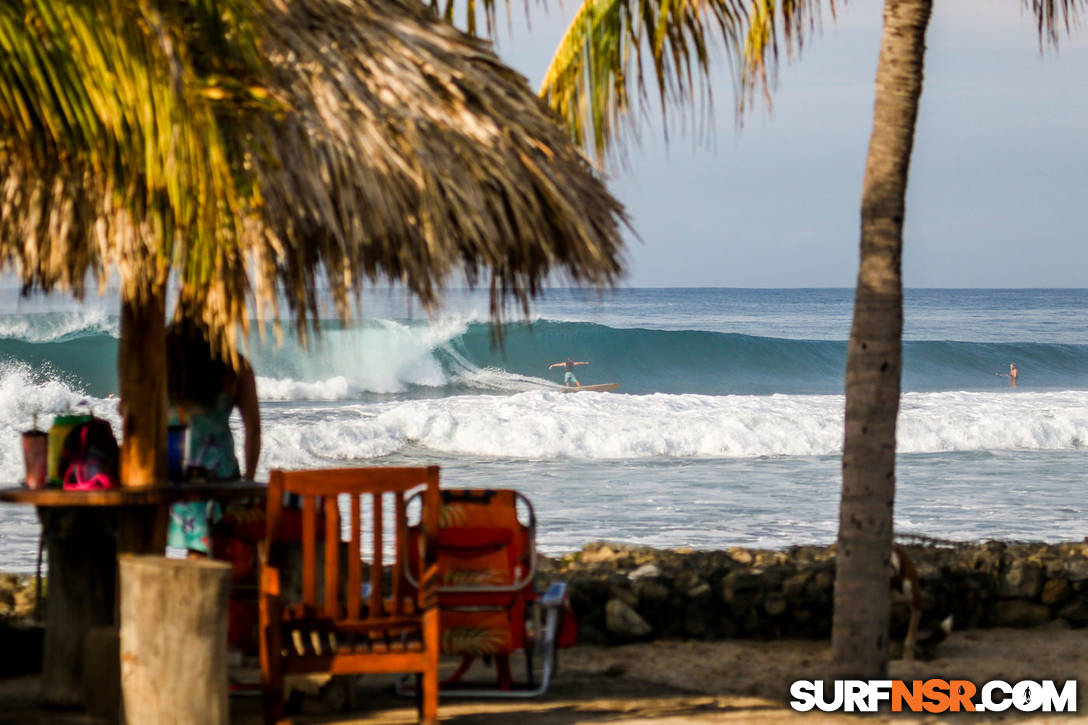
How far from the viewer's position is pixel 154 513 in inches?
168

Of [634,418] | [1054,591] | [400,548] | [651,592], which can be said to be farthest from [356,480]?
[634,418]

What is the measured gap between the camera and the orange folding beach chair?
4582 mm

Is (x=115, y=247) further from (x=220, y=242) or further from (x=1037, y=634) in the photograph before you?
(x=1037, y=634)

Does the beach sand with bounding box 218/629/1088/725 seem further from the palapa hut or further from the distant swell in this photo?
the distant swell

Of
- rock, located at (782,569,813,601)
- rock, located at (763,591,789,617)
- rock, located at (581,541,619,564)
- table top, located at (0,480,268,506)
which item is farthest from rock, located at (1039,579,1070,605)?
table top, located at (0,480,268,506)

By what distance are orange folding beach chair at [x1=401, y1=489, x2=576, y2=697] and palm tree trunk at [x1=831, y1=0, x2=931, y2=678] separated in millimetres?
1140

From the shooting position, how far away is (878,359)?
4.50m

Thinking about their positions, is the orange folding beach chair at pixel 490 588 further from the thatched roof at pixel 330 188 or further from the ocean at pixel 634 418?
the thatched roof at pixel 330 188

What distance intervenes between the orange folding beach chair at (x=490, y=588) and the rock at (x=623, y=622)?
1093 millimetres

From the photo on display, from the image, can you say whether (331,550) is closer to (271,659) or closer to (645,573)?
(271,659)

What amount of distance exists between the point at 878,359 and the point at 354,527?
6.66 ft

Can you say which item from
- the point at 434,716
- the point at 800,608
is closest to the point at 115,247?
the point at 434,716

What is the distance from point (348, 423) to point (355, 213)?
1549 cm

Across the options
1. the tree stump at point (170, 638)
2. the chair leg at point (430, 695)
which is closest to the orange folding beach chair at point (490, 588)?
the chair leg at point (430, 695)
